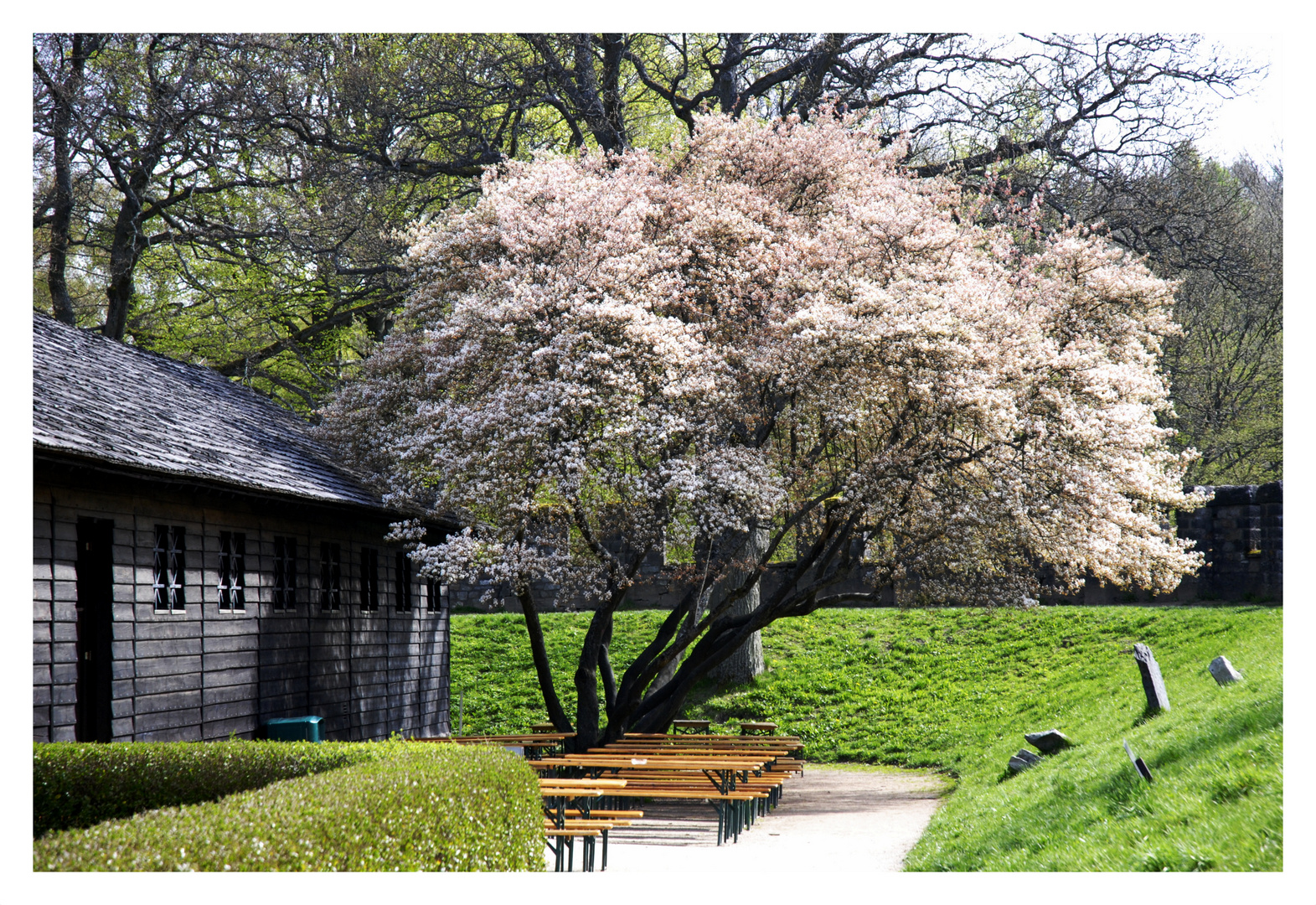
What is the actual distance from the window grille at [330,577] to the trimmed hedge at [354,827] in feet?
23.7

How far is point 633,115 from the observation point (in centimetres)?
2217

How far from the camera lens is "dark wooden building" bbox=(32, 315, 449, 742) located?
382 inches

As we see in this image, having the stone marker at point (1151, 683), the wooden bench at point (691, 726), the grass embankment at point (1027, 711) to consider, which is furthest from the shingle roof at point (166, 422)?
the stone marker at point (1151, 683)

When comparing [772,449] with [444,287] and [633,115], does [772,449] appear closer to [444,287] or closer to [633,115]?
[444,287]

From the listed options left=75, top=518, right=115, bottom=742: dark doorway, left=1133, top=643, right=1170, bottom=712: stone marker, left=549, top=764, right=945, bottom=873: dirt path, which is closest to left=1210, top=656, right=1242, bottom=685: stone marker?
left=1133, top=643, right=1170, bottom=712: stone marker

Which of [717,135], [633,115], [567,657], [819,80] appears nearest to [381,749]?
[717,135]

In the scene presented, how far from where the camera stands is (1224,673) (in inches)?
449

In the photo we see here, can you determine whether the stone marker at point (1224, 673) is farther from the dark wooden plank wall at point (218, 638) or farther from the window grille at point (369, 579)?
the window grille at point (369, 579)

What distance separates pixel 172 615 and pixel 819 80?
13662mm

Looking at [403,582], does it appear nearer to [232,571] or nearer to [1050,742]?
[232,571]

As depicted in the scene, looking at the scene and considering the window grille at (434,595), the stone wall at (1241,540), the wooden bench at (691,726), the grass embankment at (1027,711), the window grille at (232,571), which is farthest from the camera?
the stone wall at (1241,540)

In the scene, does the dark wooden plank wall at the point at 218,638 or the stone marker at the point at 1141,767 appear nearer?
the stone marker at the point at 1141,767

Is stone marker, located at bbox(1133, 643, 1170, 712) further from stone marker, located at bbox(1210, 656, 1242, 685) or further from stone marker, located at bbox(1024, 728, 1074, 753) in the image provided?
stone marker, located at bbox(1024, 728, 1074, 753)

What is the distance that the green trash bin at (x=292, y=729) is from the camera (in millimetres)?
12734
